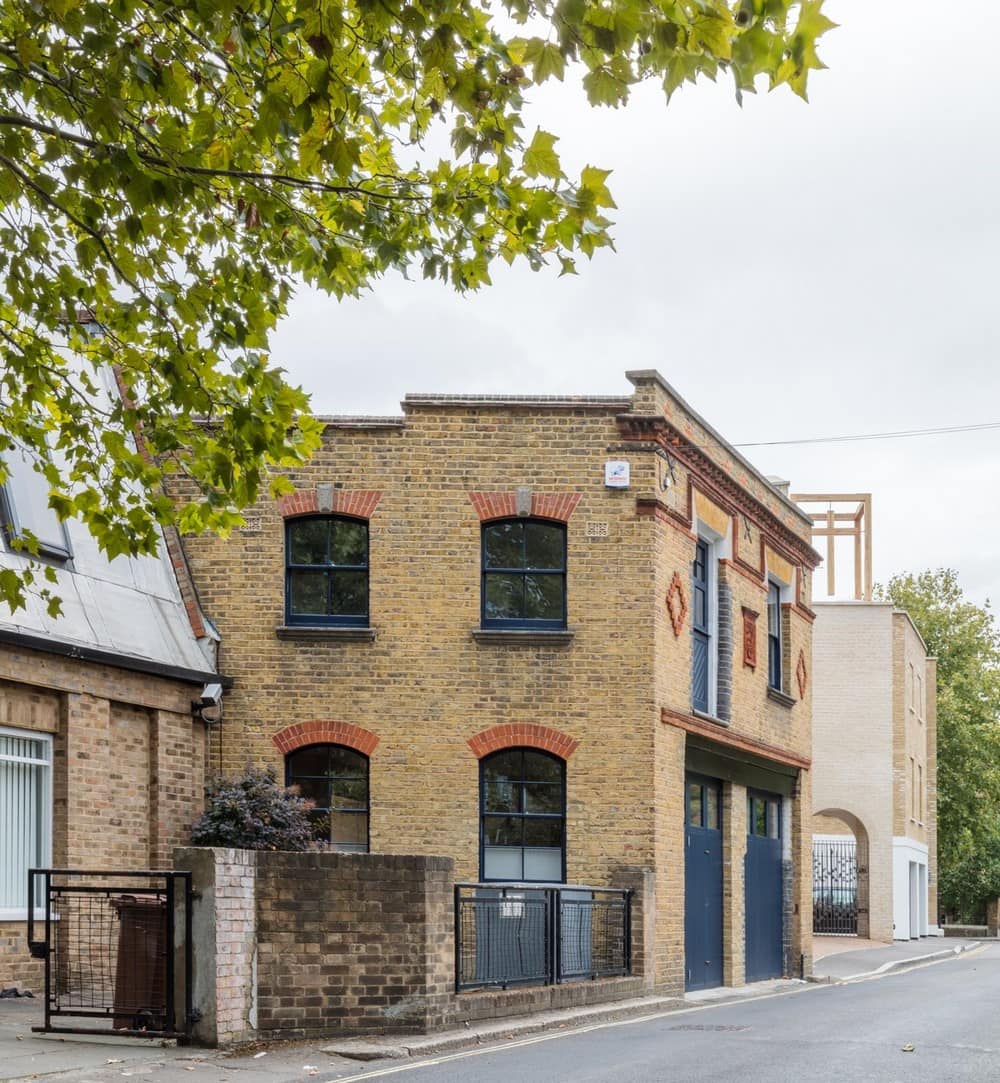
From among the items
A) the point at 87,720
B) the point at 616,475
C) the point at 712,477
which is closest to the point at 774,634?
the point at 712,477

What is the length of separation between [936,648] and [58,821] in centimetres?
5441

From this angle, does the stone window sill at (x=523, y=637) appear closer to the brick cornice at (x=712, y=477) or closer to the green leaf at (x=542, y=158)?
the brick cornice at (x=712, y=477)

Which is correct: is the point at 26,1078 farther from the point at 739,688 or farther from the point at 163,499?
the point at 739,688

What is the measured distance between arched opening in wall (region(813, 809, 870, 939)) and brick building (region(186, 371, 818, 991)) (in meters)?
27.0

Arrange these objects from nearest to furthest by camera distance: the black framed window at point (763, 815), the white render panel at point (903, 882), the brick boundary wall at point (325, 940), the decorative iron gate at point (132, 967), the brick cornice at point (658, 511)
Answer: the decorative iron gate at point (132, 967) → the brick boundary wall at point (325, 940) → the brick cornice at point (658, 511) → the black framed window at point (763, 815) → the white render panel at point (903, 882)

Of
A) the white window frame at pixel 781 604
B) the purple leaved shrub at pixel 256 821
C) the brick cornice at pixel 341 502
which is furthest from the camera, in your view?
the white window frame at pixel 781 604

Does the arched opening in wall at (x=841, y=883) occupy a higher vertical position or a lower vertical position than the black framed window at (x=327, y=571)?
lower

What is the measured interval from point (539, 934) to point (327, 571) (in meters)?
6.05

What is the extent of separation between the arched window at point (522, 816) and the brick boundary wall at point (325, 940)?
597cm

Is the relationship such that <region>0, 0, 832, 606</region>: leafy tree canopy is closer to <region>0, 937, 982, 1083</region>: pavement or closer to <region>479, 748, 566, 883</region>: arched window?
<region>0, 937, 982, 1083</region>: pavement

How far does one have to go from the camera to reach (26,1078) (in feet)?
39.3

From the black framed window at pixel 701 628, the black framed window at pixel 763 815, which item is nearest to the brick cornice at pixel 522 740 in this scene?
the black framed window at pixel 701 628

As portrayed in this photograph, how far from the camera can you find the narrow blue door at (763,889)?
27750mm

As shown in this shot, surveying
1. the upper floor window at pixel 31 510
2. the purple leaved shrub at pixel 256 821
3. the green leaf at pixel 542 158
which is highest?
the green leaf at pixel 542 158
